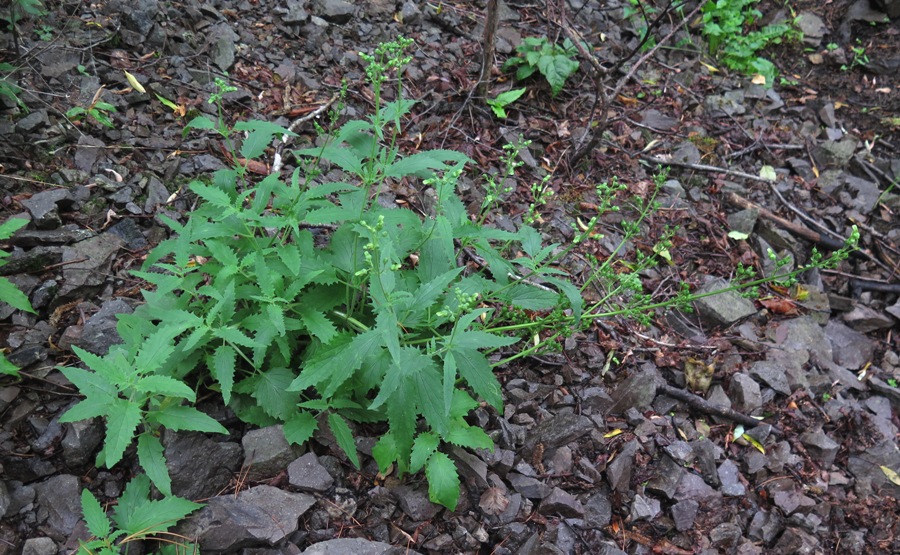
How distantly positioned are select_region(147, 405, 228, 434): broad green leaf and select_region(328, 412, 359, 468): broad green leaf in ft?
1.59

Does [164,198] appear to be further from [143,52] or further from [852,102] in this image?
[852,102]

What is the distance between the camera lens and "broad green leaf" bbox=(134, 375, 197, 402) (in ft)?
7.99

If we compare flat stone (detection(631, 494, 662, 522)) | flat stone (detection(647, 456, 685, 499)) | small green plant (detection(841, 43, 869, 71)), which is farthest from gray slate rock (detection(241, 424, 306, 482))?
small green plant (detection(841, 43, 869, 71))

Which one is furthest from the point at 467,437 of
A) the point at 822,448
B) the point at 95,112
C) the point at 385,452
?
the point at 95,112

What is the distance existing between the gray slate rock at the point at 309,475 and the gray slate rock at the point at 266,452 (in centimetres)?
5

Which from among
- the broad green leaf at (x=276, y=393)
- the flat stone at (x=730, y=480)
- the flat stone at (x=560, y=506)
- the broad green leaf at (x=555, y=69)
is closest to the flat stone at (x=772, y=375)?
the flat stone at (x=730, y=480)

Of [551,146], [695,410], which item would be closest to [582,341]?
[695,410]

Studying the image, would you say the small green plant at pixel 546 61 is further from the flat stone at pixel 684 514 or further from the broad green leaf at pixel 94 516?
the broad green leaf at pixel 94 516

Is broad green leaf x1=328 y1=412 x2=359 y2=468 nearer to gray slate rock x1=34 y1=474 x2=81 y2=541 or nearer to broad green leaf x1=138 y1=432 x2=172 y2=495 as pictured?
broad green leaf x1=138 y1=432 x2=172 y2=495

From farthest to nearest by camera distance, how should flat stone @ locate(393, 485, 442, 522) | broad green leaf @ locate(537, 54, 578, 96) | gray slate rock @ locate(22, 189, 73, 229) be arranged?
broad green leaf @ locate(537, 54, 578, 96), gray slate rock @ locate(22, 189, 73, 229), flat stone @ locate(393, 485, 442, 522)

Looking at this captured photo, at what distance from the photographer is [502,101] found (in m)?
5.32

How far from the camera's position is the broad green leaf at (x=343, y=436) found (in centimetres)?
289

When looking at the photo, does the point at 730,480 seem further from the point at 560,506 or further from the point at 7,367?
the point at 7,367

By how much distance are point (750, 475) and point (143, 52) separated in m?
4.99
